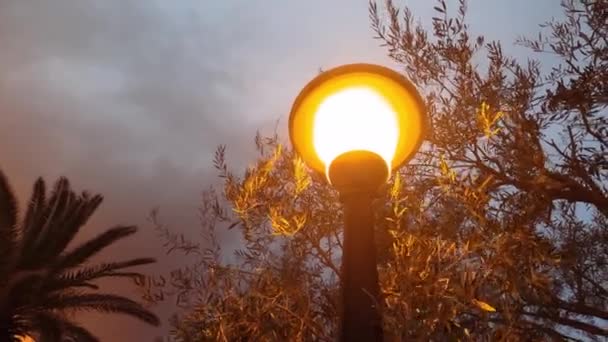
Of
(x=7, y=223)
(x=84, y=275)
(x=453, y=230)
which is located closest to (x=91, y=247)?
(x=84, y=275)

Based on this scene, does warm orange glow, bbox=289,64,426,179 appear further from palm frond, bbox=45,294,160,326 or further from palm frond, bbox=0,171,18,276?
palm frond, bbox=0,171,18,276

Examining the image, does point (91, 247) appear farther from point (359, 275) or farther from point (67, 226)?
point (359, 275)

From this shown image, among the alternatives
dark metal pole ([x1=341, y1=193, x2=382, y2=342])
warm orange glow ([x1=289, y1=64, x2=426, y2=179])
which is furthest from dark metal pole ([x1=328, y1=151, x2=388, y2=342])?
warm orange glow ([x1=289, y1=64, x2=426, y2=179])

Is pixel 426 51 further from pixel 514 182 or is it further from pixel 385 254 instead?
pixel 385 254

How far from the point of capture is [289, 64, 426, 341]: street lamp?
2797 mm

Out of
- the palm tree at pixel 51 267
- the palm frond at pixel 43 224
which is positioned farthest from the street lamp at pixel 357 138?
the palm frond at pixel 43 224

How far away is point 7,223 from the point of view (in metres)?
17.9

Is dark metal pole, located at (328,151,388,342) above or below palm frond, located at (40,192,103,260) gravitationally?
below

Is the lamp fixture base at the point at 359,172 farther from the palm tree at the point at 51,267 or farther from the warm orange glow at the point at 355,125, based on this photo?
the palm tree at the point at 51,267

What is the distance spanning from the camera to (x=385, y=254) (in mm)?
6020

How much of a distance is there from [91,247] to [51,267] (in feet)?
4.32

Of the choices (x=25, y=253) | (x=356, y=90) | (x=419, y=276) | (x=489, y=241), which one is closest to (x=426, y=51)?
(x=489, y=241)

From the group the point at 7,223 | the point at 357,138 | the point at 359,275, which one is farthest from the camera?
the point at 7,223

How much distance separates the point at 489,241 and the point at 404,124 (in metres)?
1.73
